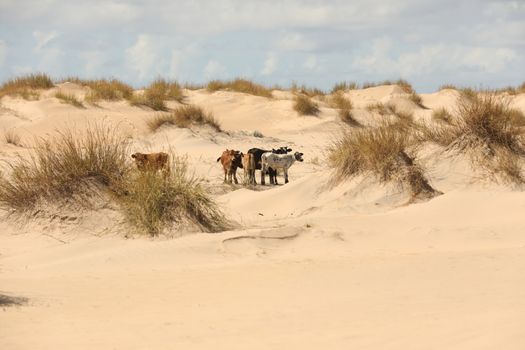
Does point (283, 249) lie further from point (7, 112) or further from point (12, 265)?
point (7, 112)

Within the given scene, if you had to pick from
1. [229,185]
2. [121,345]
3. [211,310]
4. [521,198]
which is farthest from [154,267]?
[229,185]

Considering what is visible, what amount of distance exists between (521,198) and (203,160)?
9.06 meters

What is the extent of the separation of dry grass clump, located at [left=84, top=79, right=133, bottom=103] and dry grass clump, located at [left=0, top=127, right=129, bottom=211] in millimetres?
17761

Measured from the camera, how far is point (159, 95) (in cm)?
3108

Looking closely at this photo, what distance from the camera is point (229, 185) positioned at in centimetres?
1744

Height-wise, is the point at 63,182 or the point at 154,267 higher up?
the point at 63,182

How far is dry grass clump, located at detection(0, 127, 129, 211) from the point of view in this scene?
1204 cm

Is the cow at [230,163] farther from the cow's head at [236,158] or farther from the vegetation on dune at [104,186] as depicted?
the vegetation on dune at [104,186]

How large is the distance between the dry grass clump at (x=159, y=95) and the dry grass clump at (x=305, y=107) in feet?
12.8

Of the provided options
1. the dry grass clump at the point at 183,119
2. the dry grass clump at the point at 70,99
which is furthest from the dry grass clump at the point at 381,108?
the dry grass clump at the point at 70,99

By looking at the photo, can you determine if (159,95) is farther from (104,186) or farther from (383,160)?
(104,186)

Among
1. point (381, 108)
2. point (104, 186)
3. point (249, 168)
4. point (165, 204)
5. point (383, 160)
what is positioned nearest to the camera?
point (165, 204)

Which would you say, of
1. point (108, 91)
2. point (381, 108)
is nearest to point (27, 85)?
point (108, 91)

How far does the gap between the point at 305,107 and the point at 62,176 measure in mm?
19123
